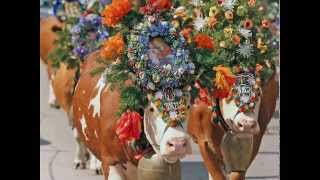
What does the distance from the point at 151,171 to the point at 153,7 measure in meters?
0.58

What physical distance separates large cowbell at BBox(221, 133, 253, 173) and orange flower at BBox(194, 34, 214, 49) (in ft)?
1.11

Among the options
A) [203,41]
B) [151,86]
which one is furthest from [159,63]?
[203,41]

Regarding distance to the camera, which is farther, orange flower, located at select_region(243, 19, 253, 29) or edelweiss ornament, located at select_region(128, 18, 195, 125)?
orange flower, located at select_region(243, 19, 253, 29)

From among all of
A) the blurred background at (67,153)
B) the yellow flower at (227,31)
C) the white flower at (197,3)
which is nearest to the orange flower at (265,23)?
the blurred background at (67,153)

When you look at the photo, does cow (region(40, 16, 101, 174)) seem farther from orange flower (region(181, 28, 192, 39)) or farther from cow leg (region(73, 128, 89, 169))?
orange flower (region(181, 28, 192, 39))

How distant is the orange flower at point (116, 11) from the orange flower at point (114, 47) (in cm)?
5

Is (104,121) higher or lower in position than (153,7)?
lower

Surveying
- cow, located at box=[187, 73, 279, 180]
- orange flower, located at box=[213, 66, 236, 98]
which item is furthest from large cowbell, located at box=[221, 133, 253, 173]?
orange flower, located at box=[213, 66, 236, 98]

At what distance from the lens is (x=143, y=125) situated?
239 cm

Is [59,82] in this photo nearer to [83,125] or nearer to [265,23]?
[83,125]

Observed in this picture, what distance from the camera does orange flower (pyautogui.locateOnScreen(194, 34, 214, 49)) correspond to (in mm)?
2457

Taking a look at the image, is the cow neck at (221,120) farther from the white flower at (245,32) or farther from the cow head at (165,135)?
the white flower at (245,32)
